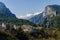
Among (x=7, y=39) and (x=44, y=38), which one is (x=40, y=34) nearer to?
(x=44, y=38)

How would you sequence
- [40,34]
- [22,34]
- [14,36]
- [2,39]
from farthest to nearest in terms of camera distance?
[40,34] → [22,34] → [14,36] → [2,39]

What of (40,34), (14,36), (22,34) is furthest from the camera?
(40,34)

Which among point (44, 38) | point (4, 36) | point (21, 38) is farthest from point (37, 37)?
point (4, 36)

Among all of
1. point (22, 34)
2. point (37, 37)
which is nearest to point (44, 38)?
point (37, 37)

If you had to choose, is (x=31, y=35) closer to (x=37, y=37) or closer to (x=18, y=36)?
(x=37, y=37)

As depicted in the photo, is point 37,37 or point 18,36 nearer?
point 18,36

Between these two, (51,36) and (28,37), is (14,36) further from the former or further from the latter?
(51,36)

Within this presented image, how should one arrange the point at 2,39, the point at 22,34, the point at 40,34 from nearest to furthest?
the point at 2,39
the point at 22,34
the point at 40,34

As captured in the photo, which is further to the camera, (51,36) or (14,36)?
(51,36)

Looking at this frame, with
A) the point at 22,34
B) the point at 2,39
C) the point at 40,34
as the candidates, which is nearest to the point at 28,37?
the point at 22,34
